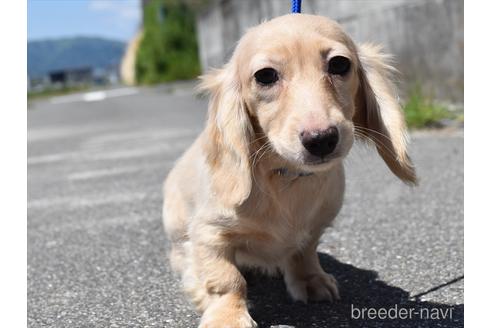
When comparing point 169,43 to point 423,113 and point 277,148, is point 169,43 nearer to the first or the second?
point 423,113

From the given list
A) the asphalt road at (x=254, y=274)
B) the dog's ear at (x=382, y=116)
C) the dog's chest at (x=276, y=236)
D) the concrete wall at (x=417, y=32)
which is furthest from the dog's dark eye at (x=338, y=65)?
the concrete wall at (x=417, y=32)

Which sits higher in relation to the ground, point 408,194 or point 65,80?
point 408,194

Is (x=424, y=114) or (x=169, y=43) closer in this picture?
(x=424, y=114)

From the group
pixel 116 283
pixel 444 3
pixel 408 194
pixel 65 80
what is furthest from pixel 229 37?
pixel 65 80

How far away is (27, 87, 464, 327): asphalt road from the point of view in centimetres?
218

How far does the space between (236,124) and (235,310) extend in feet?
1.97

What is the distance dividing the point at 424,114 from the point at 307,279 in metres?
3.75

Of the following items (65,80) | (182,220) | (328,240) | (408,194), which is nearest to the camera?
(182,220)

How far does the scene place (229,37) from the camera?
12.6 metres

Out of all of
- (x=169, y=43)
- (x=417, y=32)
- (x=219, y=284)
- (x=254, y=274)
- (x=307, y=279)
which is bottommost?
(x=169, y=43)

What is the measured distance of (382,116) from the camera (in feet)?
6.81

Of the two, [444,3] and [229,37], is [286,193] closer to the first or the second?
[444,3]

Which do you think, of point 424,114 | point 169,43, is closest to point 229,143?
point 424,114

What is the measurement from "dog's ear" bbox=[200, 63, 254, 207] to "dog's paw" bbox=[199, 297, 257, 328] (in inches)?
12.9
